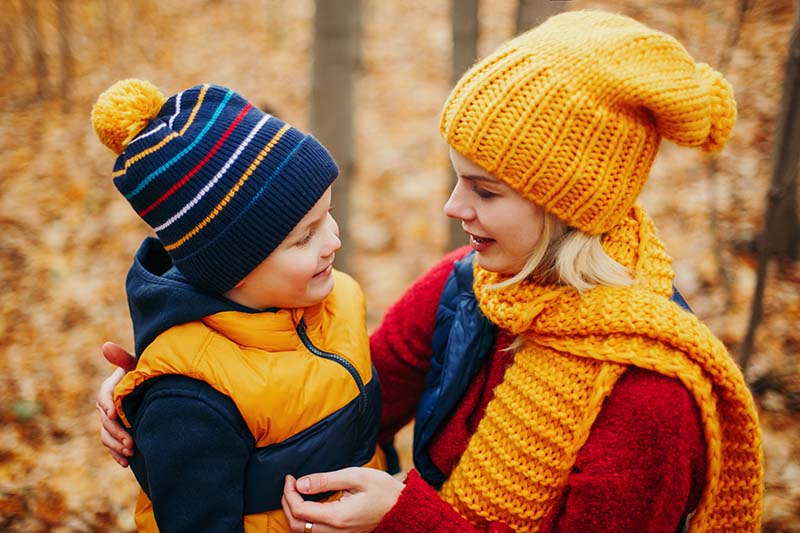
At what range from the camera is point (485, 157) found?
1.75 metres

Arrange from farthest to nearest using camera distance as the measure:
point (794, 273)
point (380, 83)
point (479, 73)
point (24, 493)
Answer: point (380, 83) < point (794, 273) < point (24, 493) < point (479, 73)

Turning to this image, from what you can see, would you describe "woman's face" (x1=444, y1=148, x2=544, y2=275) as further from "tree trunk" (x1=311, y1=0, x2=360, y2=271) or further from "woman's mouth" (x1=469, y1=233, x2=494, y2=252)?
"tree trunk" (x1=311, y1=0, x2=360, y2=271)

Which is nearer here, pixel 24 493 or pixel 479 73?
pixel 479 73

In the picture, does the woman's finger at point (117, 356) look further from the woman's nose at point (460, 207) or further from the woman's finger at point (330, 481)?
the woman's nose at point (460, 207)

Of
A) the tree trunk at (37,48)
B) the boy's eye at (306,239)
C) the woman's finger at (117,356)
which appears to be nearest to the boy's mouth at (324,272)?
the boy's eye at (306,239)

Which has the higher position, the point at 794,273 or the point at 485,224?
the point at 485,224

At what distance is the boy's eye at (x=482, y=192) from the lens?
72.2 inches

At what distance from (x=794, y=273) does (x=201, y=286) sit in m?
3.96

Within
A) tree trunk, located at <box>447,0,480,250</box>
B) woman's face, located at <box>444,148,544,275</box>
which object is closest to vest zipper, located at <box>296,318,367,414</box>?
woman's face, located at <box>444,148,544,275</box>

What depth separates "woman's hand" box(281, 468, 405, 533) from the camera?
179 centimetres

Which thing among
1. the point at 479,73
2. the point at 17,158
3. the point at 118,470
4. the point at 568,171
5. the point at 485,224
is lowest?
the point at 118,470

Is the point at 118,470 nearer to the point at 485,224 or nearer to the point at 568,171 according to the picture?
the point at 485,224

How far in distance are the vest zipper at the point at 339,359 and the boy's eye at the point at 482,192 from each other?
66 centimetres

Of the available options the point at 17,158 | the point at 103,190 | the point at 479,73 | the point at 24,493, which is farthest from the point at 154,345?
the point at 17,158
